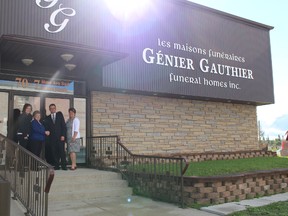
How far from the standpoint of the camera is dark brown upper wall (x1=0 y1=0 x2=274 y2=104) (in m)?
9.66

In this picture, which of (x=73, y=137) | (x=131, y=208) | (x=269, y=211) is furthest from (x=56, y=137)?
(x=269, y=211)

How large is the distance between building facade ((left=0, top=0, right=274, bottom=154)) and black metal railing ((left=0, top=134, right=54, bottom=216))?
276 cm

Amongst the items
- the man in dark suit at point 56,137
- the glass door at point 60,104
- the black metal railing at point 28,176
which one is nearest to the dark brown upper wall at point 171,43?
the glass door at point 60,104

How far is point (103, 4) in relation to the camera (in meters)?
10.8

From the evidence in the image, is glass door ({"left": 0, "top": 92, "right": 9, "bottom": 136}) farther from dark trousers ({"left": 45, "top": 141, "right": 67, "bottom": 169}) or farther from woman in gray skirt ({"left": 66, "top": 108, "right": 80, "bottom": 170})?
woman in gray skirt ({"left": 66, "top": 108, "right": 80, "bottom": 170})

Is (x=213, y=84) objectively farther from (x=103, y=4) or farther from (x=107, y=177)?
(x=107, y=177)

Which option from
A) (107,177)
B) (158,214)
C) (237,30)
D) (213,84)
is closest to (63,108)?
(107,177)

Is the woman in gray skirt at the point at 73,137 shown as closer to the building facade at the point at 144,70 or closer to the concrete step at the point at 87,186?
the concrete step at the point at 87,186

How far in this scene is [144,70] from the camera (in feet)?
37.8

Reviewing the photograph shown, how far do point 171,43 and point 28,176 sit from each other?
823cm

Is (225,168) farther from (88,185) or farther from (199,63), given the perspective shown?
(199,63)

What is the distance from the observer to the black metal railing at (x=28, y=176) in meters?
5.17

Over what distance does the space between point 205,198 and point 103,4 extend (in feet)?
23.0

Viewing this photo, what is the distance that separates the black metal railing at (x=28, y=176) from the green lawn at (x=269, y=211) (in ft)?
10.8
